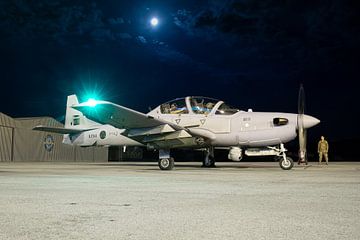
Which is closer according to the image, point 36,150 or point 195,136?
point 195,136

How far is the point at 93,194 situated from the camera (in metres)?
6.55

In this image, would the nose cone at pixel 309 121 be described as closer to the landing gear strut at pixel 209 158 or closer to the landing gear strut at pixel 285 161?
the landing gear strut at pixel 285 161

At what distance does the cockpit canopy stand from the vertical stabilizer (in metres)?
5.02

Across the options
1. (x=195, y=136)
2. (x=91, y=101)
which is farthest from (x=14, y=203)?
(x=195, y=136)

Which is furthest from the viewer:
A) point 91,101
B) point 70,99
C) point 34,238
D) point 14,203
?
point 70,99

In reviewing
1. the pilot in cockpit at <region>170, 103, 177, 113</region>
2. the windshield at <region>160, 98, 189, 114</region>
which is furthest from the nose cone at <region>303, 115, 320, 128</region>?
the pilot in cockpit at <region>170, 103, 177, 113</region>

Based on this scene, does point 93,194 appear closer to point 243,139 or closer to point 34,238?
point 34,238

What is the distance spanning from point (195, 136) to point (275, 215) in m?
10.5

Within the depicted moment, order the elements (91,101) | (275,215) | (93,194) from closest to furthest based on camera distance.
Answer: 1. (275,215)
2. (93,194)
3. (91,101)

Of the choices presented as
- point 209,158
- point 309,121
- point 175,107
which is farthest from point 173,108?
point 309,121

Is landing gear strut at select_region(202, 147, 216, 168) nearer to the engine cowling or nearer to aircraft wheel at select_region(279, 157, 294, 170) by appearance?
the engine cowling

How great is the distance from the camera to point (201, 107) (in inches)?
607

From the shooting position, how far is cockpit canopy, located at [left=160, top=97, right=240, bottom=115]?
603 inches

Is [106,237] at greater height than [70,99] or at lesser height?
lesser
